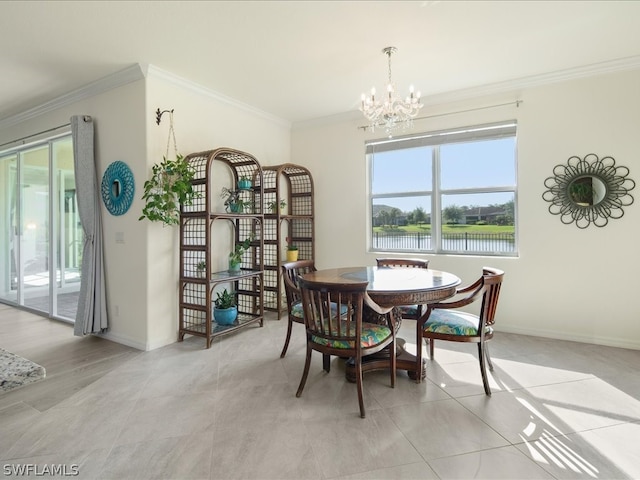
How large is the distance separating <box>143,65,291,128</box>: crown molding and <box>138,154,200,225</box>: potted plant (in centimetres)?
79

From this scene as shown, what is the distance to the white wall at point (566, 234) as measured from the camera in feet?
10.8

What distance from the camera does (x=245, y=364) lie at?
117 inches

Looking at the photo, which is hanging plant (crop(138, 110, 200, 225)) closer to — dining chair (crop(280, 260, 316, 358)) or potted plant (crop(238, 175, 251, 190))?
potted plant (crop(238, 175, 251, 190))

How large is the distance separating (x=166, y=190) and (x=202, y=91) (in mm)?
1307

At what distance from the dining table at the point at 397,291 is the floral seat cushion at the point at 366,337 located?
18 cm

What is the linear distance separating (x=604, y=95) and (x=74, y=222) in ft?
20.0

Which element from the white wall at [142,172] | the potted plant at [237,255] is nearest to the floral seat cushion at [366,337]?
the potted plant at [237,255]

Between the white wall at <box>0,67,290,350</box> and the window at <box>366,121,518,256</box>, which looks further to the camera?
the window at <box>366,121,518,256</box>

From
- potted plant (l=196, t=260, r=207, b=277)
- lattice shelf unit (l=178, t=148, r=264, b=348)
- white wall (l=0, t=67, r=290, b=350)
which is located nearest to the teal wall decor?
white wall (l=0, t=67, r=290, b=350)

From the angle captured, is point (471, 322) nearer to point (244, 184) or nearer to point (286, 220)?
point (244, 184)

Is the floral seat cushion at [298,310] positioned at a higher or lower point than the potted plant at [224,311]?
higher

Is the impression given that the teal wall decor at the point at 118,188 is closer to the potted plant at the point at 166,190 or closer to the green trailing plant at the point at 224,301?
the potted plant at the point at 166,190

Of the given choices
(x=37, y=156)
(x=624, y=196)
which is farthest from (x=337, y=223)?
(x=37, y=156)

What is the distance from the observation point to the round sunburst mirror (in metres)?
3.32
